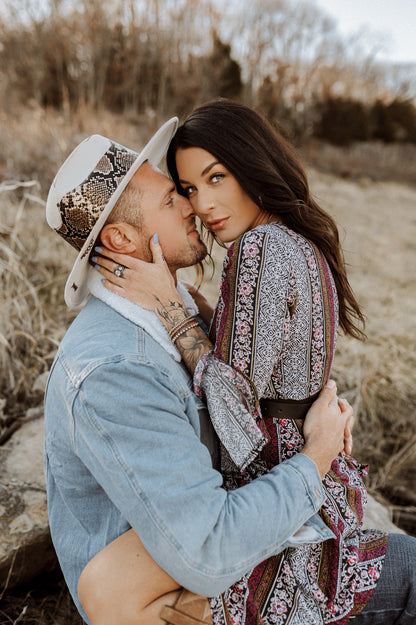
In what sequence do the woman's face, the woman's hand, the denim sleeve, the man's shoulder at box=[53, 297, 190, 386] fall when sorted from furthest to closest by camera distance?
the woman's face < the woman's hand < the man's shoulder at box=[53, 297, 190, 386] < the denim sleeve

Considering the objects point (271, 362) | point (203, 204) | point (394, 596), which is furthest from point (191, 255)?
point (394, 596)

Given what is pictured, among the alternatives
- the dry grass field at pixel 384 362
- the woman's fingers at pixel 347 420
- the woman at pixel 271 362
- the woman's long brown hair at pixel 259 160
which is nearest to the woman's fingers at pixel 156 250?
the woman at pixel 271 362

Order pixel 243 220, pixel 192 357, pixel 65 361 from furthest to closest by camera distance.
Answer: pixel 243 220, pixel 192 357, pixel 65 361

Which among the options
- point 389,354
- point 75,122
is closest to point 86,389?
point 389,354

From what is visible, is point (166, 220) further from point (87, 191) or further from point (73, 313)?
point (73, 313)

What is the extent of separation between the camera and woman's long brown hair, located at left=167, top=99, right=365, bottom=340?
6.65 feet

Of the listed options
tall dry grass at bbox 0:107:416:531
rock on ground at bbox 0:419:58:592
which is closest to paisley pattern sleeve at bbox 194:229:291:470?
rock on ground at bbox 0:419:58:592

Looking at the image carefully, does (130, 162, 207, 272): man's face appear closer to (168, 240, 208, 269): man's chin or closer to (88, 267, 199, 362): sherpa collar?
(168, 240, 208, 269): man's chin

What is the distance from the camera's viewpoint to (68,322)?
13.6ft

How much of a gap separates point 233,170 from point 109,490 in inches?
52.2

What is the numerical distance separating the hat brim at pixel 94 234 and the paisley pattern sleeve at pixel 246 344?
17.1 inches

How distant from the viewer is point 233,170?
206cm

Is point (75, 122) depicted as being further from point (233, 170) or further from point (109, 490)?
point (109, 490)

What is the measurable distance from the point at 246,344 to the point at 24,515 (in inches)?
58.3
